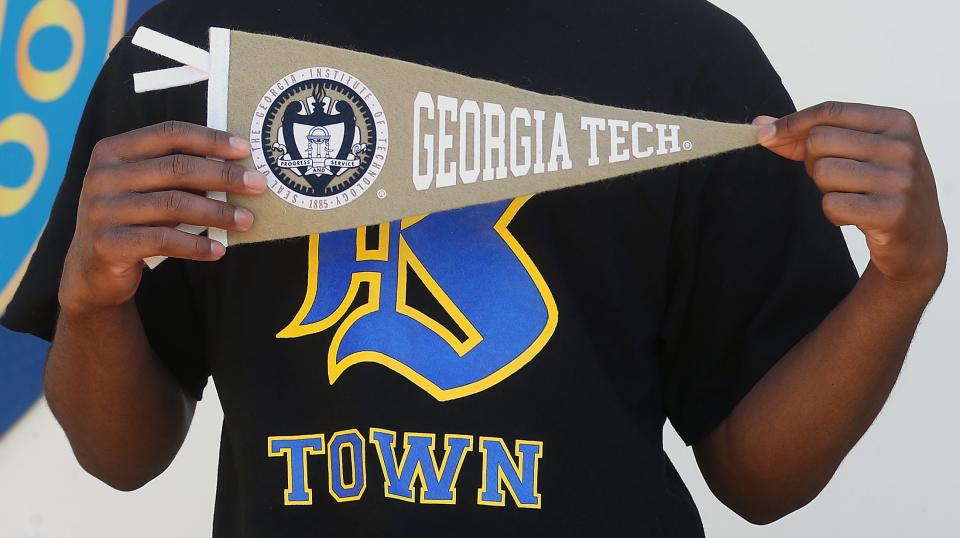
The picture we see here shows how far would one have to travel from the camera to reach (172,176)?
2.31ft

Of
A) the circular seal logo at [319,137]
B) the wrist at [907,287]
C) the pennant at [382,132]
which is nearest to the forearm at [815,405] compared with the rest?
the wrist at [907,287]

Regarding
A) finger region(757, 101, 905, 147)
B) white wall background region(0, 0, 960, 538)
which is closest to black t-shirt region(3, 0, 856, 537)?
finger region(757, 101, 905, 147)

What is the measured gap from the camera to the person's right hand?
2.31 feet

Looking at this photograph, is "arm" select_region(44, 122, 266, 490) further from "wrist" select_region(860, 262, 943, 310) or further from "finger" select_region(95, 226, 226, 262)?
"wrist" select_region(860, 262, 943, 310)

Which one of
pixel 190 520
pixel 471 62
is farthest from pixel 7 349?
pixel 471 62

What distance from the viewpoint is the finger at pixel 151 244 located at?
0.70m

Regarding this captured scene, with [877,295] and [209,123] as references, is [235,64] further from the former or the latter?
[877,295]

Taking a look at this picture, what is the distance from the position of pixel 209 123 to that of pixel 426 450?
266mm

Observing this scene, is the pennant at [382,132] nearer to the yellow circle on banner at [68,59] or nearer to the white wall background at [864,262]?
the white wall background at [864,262]

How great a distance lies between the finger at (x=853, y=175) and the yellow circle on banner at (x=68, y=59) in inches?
46.1

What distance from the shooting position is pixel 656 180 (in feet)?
2.69

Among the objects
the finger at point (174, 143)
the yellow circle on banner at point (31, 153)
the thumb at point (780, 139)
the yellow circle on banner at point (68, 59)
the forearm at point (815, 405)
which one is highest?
the yellow circle on banner at point (68, 59)

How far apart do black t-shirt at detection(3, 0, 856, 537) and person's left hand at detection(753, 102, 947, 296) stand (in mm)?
125

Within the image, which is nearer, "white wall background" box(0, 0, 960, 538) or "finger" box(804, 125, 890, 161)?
"finger" box(804, 125, 890, 161)
